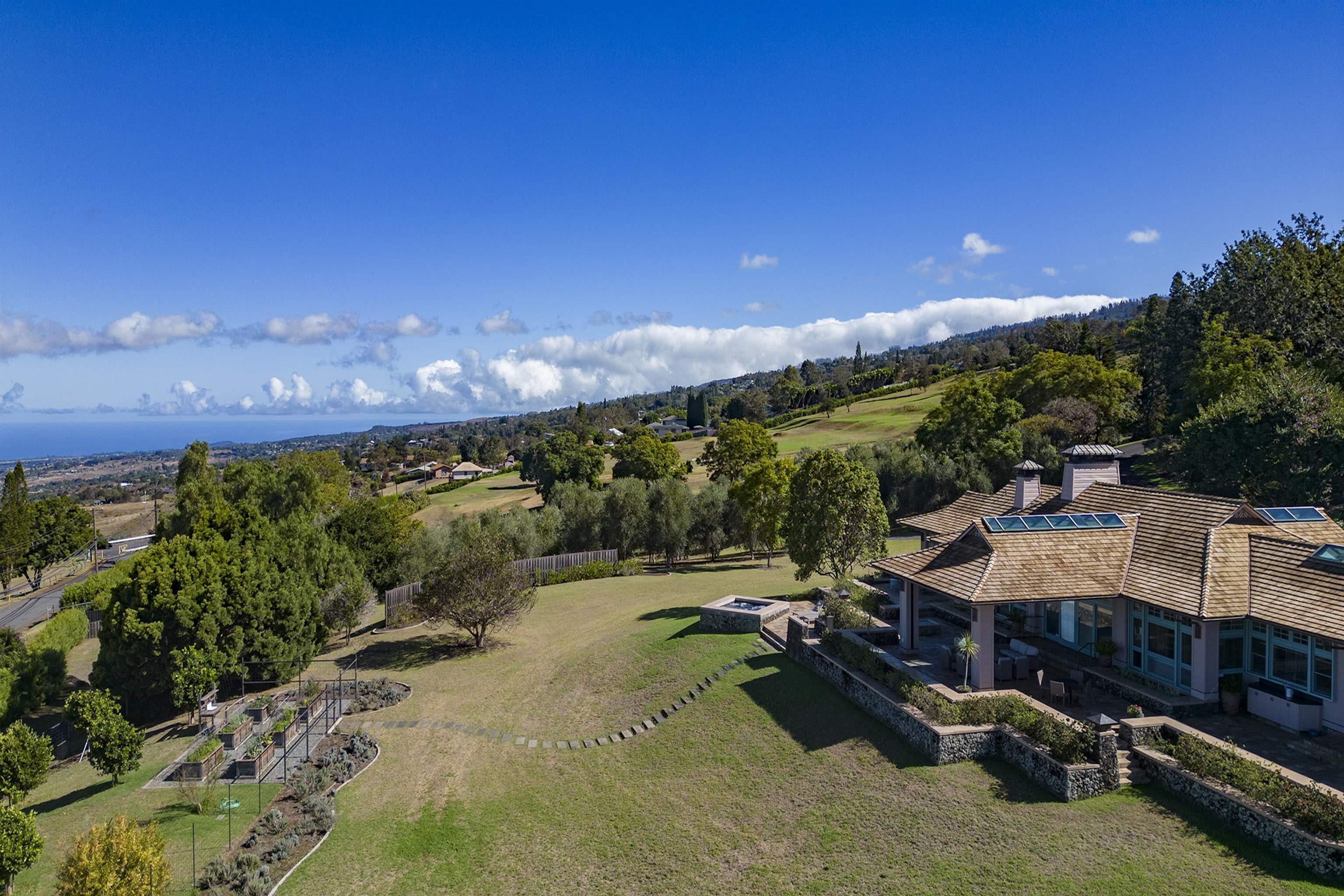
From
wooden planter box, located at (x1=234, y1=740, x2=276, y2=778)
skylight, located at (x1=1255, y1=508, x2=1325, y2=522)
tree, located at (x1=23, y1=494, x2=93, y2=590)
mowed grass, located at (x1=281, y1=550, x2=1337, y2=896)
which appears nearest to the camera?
mowed grass, located at (x1=281, y1=550, x2=1337, y2=896)

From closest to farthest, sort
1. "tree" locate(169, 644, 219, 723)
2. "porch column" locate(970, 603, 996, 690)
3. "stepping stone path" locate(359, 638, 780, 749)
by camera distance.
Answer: "porch column" locate(970, 603, 996, 690) < "stepping stone path" locate(359, 638, 780, 749) < "tree" locate(169, 644, 219, 723)

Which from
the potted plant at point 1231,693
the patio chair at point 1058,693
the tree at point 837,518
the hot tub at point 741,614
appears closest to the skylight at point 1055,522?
the patio chair at point 1058,693

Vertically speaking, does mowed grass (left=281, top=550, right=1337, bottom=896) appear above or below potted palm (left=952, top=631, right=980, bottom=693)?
below

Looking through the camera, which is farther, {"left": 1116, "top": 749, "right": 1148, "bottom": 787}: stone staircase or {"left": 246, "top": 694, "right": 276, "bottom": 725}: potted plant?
{"left": 246, "top": 694, "right": 276, "bottom": 725}: potted plant

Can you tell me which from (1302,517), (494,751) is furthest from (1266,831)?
(494,751)

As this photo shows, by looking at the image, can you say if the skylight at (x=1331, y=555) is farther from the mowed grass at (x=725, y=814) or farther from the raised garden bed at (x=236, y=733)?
the raised garden bed at (x=236, y=733)

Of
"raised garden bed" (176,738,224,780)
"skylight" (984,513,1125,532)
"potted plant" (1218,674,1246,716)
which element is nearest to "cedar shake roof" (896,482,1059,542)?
"skylight" (984,513,1125,532)

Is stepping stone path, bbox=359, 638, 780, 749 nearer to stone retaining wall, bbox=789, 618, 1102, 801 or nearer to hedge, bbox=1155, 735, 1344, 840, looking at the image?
stone retaining wall, bbox=789, 618, 1102, 801

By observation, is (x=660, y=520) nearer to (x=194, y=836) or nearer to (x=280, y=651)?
(x=280, y=651)
